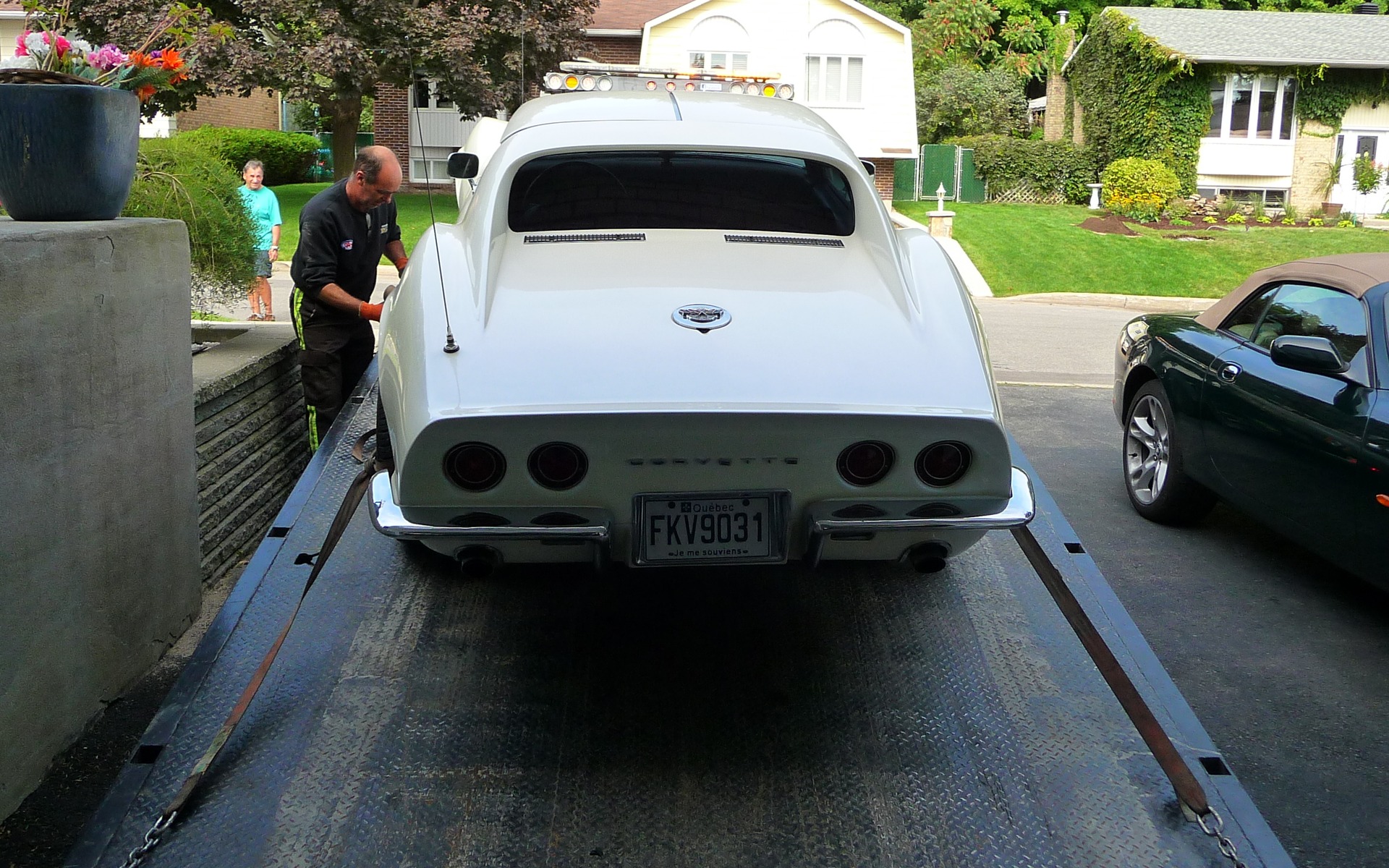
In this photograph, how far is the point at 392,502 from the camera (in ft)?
10.7

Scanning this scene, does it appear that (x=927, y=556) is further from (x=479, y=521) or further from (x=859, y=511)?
(x=479, y=521)

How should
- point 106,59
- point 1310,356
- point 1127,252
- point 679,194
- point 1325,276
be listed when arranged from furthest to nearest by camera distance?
1. point 1127,252
2. point 1325,276
3. point 1310,356
4. point 106,59
5. point 679,194

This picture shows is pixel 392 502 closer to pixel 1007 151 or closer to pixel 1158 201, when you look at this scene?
pixel 1158 201

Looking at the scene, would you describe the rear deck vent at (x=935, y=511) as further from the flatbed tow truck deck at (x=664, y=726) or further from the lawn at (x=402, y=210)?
the lawn at (x=402, y=210)

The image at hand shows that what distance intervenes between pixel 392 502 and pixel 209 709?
0.82 metres

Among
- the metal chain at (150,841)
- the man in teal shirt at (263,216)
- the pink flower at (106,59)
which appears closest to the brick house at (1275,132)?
the man in teal shirt at (263,216)

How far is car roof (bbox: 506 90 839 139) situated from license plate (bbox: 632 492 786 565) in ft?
5.95

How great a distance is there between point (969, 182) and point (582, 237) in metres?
31.7

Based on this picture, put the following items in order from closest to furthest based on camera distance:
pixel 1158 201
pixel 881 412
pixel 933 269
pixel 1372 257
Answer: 1. pixel 881 412
2. pixel 933 269
3. pixel 1372 257
4. pixel 1158 201

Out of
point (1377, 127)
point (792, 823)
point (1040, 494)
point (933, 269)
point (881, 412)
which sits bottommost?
point (792, 823)

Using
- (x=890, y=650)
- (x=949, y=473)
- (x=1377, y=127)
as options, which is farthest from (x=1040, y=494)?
(x=1377, y=127)

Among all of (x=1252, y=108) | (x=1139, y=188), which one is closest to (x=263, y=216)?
(x=1139, y=188)

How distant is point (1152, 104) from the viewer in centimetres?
3241

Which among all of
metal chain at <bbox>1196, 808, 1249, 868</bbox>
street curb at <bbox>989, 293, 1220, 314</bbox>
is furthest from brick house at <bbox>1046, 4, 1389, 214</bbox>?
metal chain at <bbox>1196, 808, 1249, 868</bbox>
